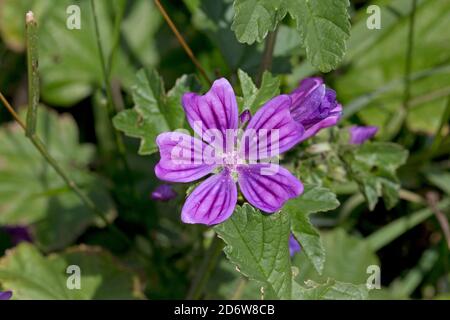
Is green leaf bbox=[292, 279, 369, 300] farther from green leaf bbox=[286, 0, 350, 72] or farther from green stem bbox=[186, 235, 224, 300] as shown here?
green leaf bbox=[286, 0, 350, 72]

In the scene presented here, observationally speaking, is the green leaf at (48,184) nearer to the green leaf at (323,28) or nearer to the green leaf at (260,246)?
the green leaf at (260,246)

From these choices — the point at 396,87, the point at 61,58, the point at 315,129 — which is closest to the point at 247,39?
the point at 315,129

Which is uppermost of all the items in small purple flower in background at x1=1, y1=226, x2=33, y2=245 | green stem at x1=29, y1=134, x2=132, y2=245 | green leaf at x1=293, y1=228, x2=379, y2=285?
green stem at x1=29, y1=134, x2=132, y2=245

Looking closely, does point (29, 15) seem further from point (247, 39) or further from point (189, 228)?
point (189, 228)

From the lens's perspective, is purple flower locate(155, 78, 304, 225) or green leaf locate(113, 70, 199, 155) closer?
purple flower locate(155, 78, 304, 225)

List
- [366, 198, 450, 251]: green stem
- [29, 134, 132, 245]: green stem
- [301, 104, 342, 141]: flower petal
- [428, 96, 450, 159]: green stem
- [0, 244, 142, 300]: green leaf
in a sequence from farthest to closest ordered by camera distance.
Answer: [366, 198, 450, 251]: green stem
[428, 96, 450, 159]: green stem
[0, 244, 142, 300]: green leaf
[29, 134, 132, 245]: green stem
[301, 104, 342, 141]: flower petal

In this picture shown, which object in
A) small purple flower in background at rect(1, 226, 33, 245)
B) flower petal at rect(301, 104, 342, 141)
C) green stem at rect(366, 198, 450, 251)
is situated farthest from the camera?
small purple flower in background at rect(1, 226, 33, 245)

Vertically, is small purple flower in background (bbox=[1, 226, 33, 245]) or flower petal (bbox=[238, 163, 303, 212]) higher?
flower petal (bbox=[238, 163, 303, 212])

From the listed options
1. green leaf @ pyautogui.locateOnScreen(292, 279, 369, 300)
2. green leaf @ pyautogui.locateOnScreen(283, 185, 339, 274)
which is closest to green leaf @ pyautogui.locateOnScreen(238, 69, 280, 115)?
green leaf @ pyautogui.locateOnScreen(283, 185, 339, 274)

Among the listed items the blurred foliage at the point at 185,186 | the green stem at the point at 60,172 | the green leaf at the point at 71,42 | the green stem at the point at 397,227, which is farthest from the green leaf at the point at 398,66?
the green stem at the point at 60,172
